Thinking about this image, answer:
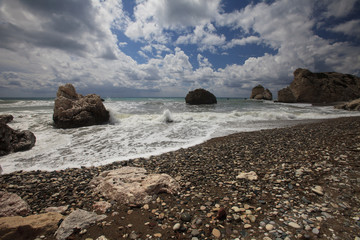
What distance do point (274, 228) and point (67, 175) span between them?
5.40m

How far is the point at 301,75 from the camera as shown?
51.8 meters

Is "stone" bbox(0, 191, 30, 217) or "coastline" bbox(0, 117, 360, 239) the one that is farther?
"stone" bbox(0, 191, 30, 217)

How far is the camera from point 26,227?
2338mm

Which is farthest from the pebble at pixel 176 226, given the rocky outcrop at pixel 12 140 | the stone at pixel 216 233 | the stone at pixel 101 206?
the rocky outcrop at pixel 12 140

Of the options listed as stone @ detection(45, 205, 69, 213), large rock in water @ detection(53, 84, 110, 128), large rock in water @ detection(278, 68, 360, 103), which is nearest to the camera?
stone @ detection(45, 205, 69, 213)

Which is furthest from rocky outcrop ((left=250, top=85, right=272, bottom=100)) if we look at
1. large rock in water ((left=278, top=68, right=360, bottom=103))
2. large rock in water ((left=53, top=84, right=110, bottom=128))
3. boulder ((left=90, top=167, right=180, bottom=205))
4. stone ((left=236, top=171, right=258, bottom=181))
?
boulder ((left=90, top=167, right=180, bottom=205))

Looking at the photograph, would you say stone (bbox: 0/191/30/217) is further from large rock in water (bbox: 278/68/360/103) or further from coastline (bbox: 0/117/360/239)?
large rock in water (bbox: 278/68/360/103)

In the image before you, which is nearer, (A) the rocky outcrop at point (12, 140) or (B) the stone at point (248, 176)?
(B) the stone at point (248, 176)

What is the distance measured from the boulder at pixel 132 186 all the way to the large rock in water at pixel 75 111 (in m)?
10.2

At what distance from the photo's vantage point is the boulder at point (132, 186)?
131 inches

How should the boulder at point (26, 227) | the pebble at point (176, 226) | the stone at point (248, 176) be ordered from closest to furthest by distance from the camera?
the boulder at point (26, 227), the pebble at point (176, 226), the stone at point (248, 176)

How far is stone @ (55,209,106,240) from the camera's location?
244 cm

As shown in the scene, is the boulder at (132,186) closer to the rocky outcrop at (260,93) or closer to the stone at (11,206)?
the stone at (11,206)

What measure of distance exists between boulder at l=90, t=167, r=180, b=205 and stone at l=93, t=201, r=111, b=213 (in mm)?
191
